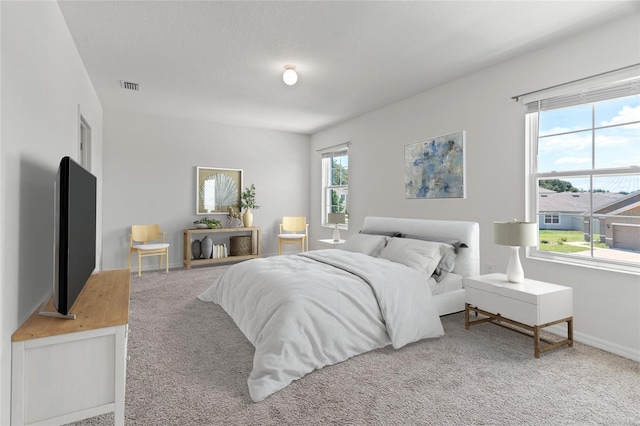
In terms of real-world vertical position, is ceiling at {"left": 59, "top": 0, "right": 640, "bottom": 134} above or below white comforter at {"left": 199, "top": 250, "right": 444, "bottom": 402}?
above

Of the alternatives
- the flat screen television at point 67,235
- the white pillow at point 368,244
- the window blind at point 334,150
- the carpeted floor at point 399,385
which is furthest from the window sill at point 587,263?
the flat screen television at point 67,235

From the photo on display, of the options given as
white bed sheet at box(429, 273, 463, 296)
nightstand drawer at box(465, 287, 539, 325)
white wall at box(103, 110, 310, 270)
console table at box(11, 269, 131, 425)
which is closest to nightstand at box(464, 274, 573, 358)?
nightstand drawer at box(465, 287, 539, 325)

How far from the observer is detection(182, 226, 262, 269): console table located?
5.65 meters

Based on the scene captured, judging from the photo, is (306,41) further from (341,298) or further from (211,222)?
(211,222)

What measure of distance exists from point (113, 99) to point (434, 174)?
15.0 feet

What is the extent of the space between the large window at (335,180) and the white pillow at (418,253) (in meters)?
2.52

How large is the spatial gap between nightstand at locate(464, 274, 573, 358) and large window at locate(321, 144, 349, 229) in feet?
11.0

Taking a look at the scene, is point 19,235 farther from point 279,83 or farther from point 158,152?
point 158,152

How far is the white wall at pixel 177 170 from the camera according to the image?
17.7 ft

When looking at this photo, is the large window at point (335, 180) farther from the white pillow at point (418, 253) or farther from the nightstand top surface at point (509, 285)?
the nightstand top surface at point (509, 285)

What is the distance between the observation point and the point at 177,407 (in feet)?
6.15

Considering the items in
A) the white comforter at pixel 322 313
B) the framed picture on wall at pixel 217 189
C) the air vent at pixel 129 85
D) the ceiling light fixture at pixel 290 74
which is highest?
the air vent at pixel 129 85

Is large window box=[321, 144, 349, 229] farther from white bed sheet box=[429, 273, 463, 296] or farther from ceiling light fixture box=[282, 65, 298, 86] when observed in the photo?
white bed sheet box=[429, 273, 463, 296]

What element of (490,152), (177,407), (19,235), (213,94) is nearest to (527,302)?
(490,152)
